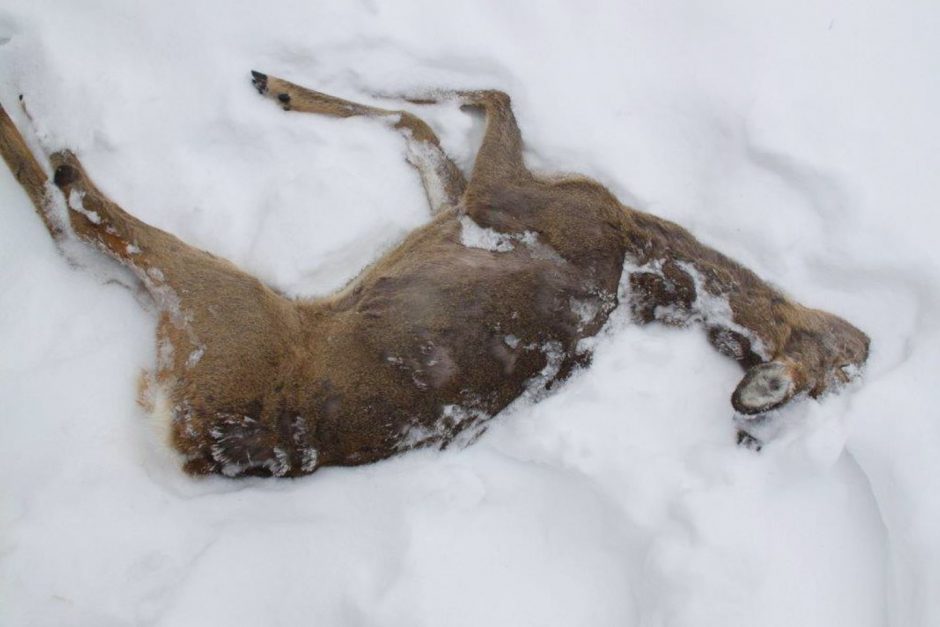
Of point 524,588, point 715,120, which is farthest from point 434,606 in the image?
point 715,120

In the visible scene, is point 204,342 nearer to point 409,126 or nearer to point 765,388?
point 409,126

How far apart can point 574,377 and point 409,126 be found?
5.48 ft

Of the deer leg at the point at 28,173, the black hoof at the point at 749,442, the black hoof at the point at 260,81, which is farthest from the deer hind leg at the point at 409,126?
the black hoof at the point at 749,442

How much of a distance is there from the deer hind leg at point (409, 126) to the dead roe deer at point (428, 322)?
29cm

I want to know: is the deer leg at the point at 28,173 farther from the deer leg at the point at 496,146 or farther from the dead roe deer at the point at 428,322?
the deer leg at the point at 496,146

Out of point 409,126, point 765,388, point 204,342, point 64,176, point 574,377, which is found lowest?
point 204,342

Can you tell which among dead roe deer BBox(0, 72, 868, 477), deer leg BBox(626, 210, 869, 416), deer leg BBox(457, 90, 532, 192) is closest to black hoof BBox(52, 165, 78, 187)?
Answer: dead roe deer BBox(0, 72, 868, 477)

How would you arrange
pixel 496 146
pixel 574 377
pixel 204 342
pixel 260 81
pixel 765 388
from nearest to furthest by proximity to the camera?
pixel 765 388 → pixel 204 342 → pixel 574 377 → pixel 496 146 → pixel 260 81

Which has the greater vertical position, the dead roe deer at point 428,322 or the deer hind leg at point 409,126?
the deer hind leg at point 409,126

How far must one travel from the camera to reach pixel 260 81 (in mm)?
3990

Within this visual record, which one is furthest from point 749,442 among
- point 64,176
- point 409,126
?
point 64,176

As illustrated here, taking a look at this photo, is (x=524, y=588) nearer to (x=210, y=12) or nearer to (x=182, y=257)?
(x=182, y=257)

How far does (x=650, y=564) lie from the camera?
3.18 m

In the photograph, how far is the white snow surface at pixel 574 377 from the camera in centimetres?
322
